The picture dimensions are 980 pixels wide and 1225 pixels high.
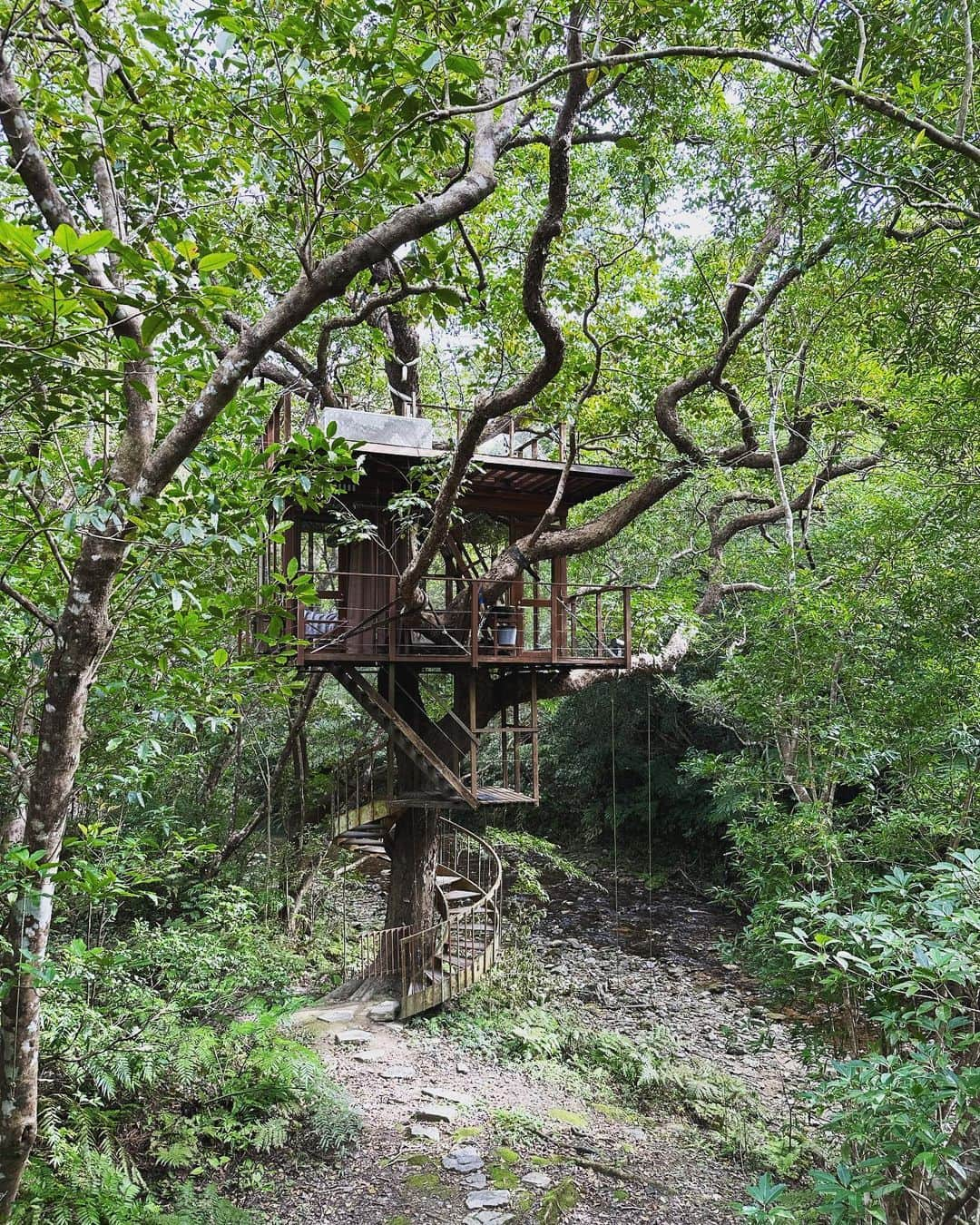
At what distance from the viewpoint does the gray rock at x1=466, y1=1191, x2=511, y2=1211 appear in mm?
4363

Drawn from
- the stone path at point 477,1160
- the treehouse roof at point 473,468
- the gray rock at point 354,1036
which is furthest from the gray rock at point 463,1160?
the treehouse roof at point 473,468

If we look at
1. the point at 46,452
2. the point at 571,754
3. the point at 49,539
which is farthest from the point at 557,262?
the point at 571,754

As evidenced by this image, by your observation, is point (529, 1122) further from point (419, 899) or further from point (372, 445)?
point (372, 445)

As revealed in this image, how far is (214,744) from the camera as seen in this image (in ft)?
29.1

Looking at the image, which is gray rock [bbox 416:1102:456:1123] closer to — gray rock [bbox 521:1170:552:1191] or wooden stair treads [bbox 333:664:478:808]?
gray rock [bbox 521:1170:552:1191]

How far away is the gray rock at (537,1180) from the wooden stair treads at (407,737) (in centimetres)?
292

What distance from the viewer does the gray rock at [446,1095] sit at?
577 centimetres

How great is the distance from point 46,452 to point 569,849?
1402 cm

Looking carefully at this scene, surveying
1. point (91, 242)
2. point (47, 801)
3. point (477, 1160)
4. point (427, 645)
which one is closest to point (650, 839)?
point (427, 645)

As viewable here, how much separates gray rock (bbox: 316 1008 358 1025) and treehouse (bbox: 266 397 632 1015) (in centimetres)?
54

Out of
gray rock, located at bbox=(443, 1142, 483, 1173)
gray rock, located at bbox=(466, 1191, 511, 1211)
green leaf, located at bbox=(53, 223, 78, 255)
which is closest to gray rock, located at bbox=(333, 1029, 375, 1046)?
gray rock, located at bbox=(443, 1142, 483, 1173)

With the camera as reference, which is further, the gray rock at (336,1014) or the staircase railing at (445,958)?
the staircase railing at (445,958)

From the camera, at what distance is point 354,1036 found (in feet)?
22.5

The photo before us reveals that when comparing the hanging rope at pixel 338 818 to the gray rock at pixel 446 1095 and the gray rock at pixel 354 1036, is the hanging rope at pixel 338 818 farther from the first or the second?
the gray rock at pixel 446 1095
